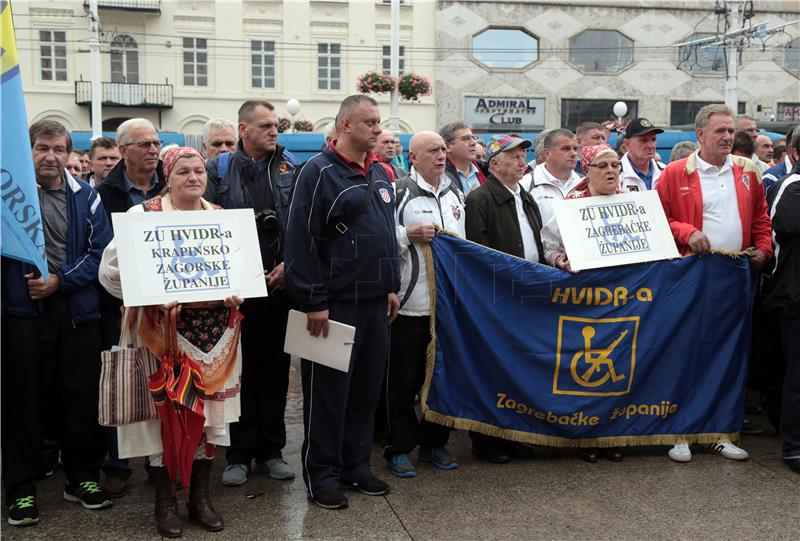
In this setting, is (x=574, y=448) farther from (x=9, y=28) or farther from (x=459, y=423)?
(x=9, y=28)

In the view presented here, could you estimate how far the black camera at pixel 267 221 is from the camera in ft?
15.5

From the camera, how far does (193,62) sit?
32188mm

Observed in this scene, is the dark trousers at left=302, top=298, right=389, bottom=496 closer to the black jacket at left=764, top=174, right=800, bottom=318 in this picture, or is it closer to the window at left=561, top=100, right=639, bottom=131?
the black jacket at left=764, top=174, right=800, bottom=318

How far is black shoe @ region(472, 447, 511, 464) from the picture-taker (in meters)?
5.14

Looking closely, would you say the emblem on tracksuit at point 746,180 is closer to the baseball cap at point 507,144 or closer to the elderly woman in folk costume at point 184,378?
the baseball cap at point 507,144

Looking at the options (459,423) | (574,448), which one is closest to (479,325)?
(459,423)

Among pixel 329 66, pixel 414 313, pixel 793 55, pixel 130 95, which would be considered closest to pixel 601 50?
pixel 793 55

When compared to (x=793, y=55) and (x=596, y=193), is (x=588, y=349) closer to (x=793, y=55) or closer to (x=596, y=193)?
(x=596, y=193)

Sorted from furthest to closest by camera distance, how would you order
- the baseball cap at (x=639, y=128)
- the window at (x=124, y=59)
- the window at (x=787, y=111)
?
the window at (x=787, y=111) → the window at (x=124, y=59) → the baseball cap at (x=639, y=128)

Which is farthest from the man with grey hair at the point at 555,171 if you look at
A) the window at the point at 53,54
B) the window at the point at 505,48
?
the window at the point at 53,54

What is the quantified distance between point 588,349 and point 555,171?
1.37 m

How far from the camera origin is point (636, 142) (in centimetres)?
615

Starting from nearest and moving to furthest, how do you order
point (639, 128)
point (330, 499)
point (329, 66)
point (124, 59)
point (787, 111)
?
point (330, 499), point (639, 128), point (124, 59), point (329, 66), point (787, 111)

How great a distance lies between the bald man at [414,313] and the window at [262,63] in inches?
1133
